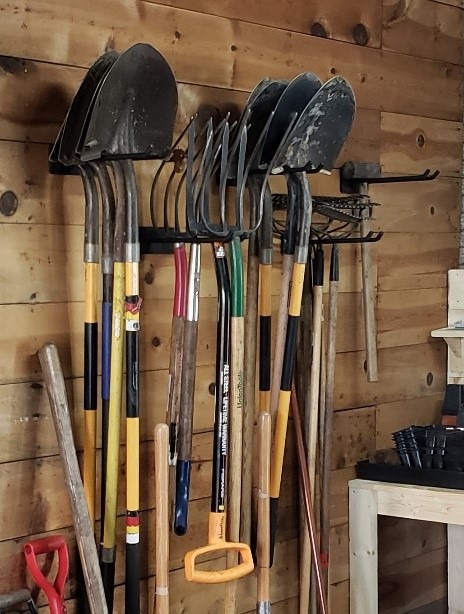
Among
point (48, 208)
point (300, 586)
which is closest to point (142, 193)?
point (48, 208)

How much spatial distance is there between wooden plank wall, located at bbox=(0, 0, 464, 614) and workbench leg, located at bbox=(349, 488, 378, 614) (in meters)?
0.06

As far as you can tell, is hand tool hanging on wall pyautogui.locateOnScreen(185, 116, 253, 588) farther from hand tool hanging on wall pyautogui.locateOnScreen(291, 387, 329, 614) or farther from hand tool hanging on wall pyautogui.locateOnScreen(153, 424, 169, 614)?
hand tool hanging on wall pyautogui.locateOnScreen(291, 387, 329, 614)

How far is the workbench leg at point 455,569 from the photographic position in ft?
9.59

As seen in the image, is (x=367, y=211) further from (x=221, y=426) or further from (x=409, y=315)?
(x=221, y=426)

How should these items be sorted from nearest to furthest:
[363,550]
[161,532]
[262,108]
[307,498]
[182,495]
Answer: [161,532] < [182,495] < [262,108] < [307,498] < [363,550]

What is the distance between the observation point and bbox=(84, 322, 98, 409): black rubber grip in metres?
1.94

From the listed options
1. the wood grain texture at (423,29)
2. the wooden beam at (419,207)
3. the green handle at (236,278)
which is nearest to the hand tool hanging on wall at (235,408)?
the green handle at (236,278)

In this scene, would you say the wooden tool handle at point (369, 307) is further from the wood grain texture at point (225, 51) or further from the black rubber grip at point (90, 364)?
the black rubber grip at point (90, 364)

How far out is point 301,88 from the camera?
217 cm

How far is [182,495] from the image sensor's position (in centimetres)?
207

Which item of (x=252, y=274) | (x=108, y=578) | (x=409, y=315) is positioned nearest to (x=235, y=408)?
(x=252, y=274)

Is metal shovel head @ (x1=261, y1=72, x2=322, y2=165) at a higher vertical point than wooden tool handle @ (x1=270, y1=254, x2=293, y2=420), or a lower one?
higher

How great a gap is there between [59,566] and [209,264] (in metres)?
0.70

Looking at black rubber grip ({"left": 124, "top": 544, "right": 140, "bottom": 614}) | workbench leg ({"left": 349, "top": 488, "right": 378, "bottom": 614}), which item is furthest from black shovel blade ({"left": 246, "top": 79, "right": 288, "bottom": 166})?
workbench leg ({"left": 349, "top": 488, "right": 378, "bottom": 614})
